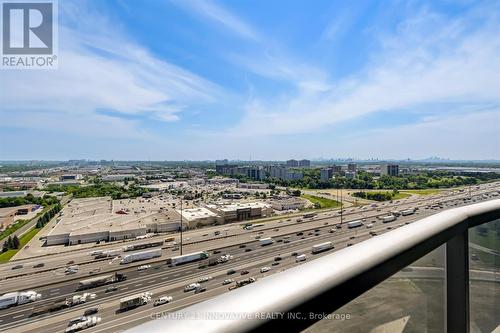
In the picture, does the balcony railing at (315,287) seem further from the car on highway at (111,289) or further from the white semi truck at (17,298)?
the white semi truck at (17,298)

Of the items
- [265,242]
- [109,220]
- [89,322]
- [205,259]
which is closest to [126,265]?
[205,259]

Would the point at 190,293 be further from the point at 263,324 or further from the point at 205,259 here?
the point at 263,324

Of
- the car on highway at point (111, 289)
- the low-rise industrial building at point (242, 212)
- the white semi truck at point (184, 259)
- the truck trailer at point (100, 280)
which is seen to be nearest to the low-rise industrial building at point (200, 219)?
the low-rise industrial building at point (242, 212)

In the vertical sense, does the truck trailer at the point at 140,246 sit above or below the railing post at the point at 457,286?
below

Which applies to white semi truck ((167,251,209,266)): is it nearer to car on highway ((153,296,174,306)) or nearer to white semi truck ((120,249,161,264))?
white semi truck ((120,249,161,264))

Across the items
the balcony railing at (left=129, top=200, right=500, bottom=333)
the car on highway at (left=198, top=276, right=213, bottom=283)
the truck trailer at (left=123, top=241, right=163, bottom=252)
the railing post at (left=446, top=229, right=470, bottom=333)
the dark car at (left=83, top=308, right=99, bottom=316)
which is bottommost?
the truck trailer at (left=123, top=241, right=163, bottom=252)

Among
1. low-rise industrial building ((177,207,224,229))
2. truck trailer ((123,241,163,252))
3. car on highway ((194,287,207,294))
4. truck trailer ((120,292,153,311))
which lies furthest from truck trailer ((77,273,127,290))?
low-rise industrial building ((177,207,224,229))
